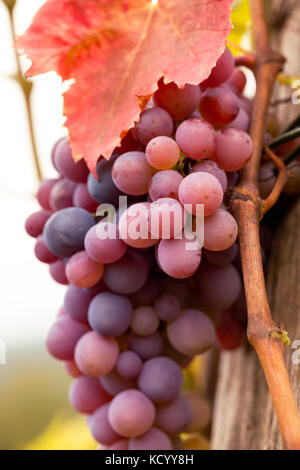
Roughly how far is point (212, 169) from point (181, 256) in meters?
0.09

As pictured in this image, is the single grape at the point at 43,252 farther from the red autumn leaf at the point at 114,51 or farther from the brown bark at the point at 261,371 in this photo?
the brown bark at the point at 261,371

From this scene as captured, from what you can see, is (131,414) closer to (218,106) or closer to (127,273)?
(127,273)

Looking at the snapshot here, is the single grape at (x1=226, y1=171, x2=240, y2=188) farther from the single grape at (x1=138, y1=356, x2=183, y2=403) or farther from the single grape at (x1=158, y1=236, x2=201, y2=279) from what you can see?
the single grape at (x1=138, y1=356, x2=183, y2=403)

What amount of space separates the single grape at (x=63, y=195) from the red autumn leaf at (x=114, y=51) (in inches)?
5.2

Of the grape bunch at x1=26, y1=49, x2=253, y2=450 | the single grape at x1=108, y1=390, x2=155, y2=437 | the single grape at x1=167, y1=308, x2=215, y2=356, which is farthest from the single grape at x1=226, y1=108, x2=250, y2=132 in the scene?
the single grape at x1=108, y1=390, x2=155, y2=437

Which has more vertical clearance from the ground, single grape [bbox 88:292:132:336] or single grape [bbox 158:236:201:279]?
single grape [bbox 158:236:201:279]

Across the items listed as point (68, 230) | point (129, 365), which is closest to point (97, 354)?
point (129, 365)

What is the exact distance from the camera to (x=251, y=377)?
1.90 ft

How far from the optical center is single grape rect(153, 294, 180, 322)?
50 centimetres

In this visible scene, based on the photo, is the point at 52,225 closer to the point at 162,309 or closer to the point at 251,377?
the point at 162,309

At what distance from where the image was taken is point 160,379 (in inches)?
19.5

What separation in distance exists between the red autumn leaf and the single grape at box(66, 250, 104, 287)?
4.2 inches

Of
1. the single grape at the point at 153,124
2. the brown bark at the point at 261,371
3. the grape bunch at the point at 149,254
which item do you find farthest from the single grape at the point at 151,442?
the single grape at the point at 153,124

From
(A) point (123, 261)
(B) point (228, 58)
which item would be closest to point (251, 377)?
(A) point (123, 261)
